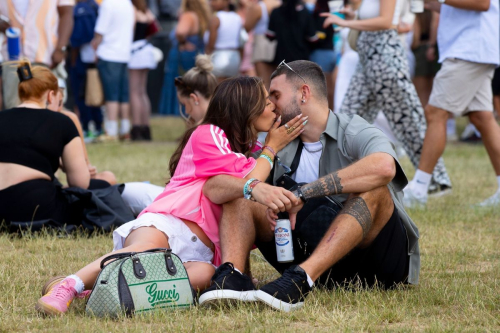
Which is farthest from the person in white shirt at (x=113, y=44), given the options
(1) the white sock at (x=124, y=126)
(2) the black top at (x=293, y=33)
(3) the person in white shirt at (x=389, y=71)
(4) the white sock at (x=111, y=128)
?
(3) the person in white shirt at (x=389, y=71)

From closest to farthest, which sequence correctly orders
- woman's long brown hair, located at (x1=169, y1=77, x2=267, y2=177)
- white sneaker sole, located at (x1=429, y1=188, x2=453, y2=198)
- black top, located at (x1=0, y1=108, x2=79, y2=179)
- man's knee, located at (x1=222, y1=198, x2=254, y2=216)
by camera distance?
man's knee, located at (x1=222, y1=198, x2=254, y2=216), woman's long brown hair, located at (x1=169, y1=77, x2=267, y2=177), black top, located at (x1=0, y1=108, x2=79, y2=179), white sneaker sole, located at (x1=429, y1=188, x2=453, y2=198)

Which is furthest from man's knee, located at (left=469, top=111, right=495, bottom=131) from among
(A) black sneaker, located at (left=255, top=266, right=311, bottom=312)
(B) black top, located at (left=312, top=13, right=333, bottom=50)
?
(B) black top, located at (left=312, top=13, right=333, bottom=50)

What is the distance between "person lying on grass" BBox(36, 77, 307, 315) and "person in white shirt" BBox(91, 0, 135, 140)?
7830 millimetres

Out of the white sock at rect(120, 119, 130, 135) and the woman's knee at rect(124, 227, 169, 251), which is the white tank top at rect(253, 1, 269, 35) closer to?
the white sock at rect(120, 119, 130, 135)

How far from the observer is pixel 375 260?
12.5ft

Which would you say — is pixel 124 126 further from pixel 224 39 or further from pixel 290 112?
pixel 290 112

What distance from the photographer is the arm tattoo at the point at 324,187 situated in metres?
3.66

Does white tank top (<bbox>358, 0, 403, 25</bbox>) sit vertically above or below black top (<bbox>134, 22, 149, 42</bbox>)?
above

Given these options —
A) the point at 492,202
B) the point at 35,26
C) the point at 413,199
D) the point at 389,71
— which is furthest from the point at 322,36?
the point at 492,202

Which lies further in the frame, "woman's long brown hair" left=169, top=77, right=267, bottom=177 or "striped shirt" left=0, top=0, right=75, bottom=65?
"striped shirt" left=0, top=0, right=75, bottom=65

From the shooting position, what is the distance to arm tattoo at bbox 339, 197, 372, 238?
11.8 feet

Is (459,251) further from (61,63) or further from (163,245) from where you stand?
(61,63)

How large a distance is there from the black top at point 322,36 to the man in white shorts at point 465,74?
426cm

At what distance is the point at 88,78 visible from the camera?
12.2m
